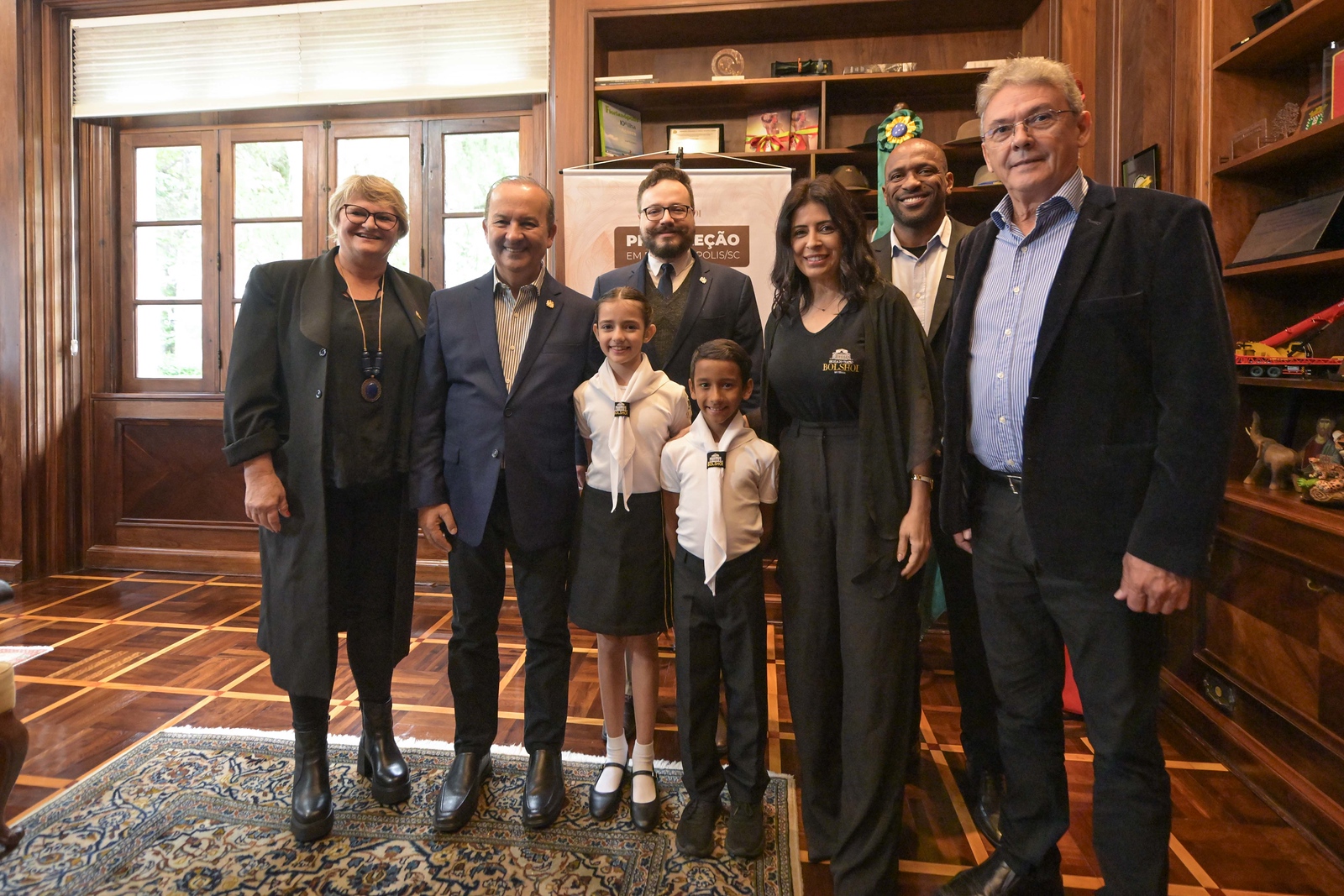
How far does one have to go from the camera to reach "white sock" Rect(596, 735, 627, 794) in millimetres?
1808

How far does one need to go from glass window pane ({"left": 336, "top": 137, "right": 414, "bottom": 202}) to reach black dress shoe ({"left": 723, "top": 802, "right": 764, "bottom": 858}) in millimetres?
3730

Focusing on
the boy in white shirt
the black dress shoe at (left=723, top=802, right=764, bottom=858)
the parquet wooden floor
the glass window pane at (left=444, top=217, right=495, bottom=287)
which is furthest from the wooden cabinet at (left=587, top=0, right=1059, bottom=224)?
the black dress shoe at (left=723, top=802, right=764, bottom=858)

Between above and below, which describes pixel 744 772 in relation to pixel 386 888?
above

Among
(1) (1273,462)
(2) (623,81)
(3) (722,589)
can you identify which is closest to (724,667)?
(3) (722,589)

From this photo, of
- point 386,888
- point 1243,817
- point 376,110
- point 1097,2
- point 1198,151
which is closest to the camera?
point 386,888

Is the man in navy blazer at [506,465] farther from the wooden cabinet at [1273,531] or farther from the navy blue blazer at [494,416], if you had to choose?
the wooden cabinet at [1273,531]

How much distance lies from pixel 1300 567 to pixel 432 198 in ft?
13.8

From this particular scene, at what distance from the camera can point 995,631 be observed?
1.43m

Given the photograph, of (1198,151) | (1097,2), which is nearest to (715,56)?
(1097,2)

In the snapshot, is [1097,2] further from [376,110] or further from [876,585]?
[376,110]

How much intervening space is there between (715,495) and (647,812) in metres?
0.85

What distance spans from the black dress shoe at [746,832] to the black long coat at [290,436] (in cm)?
106

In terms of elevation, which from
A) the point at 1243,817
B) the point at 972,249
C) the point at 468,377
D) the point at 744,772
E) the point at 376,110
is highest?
the point at 376,110

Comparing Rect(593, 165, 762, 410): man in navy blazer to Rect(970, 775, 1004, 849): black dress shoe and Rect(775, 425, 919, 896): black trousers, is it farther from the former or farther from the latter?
Rect(970, 775, 1004, 849): black dress shoe
